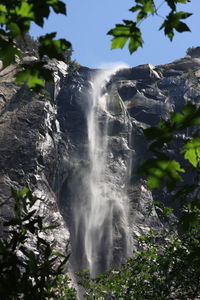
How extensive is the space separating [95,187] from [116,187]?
2.17m

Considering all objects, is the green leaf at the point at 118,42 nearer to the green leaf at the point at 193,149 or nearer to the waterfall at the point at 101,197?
the green leaf at the point at 193,149

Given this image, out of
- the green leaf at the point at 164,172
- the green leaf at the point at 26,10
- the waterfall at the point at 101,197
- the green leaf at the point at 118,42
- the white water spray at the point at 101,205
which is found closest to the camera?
the green leaf at the point at 164,172

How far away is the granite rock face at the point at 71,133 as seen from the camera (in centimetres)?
3681

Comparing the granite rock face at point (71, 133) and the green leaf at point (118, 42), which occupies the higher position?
the granite rock face at point (71, 133)

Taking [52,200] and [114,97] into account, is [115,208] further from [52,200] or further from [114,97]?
[114,97]

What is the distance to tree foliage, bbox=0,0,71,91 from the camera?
2244 mm

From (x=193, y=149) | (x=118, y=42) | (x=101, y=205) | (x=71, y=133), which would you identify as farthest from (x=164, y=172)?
(x=71, y=133)

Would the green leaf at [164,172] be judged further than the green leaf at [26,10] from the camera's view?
No

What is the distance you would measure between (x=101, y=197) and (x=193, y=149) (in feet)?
130

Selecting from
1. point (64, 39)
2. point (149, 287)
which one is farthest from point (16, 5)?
point (149, 287)

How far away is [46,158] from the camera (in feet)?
129

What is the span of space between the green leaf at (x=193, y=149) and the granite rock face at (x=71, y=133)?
29611mm

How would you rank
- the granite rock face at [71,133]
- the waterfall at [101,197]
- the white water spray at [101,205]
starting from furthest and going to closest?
the granite rock face at [71,133] < the white water spray at [101,205] < the waterfall at [101,197]

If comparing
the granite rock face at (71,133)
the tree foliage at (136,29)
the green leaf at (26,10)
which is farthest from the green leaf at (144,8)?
the granite rock face at (71,133)
